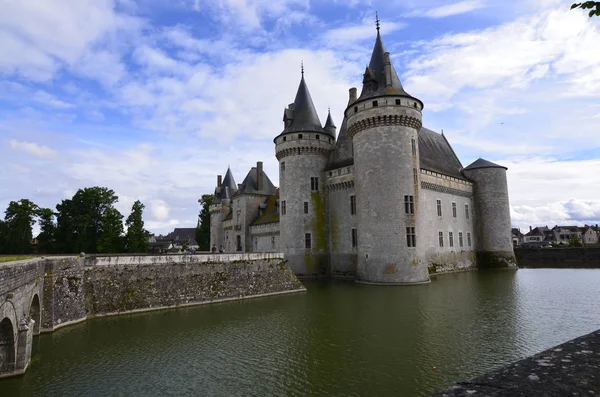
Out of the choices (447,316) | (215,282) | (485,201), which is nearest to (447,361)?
(447,316)

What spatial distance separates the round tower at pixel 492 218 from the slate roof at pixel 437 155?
8.18 feet

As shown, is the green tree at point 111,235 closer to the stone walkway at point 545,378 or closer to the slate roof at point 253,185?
the slate roof at point 253,185

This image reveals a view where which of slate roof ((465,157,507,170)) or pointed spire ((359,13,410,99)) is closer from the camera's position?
pointed spire ((359,13,410,99))

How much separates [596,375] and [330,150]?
28874 millimetres

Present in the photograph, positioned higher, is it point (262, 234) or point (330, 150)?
point (330, 150)

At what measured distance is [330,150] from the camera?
103 ft

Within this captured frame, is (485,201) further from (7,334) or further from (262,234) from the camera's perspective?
(7,334)

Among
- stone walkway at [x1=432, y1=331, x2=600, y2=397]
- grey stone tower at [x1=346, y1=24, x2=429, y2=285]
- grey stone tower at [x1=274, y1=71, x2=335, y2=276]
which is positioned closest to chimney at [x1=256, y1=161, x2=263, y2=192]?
grey stone tower at [x1=274, y1=71, x2=335, y2=276]

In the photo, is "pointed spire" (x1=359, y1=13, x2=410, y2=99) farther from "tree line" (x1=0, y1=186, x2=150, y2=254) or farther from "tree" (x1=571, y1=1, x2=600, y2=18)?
"tree line" (x1=0, y1=186, x2=150, y2=254)

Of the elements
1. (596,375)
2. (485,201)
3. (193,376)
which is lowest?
(193,376)

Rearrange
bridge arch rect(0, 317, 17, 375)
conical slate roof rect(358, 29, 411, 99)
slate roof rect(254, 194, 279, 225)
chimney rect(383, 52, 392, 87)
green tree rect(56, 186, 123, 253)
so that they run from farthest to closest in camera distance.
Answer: green tree rect(56, 186, 123, 253) → slate roof rect(254, 194, 279, 225) → chimney rect(383, 52, 392, 87) → conical slate roof rect(358, 29, 411, 99) → bridge arch rect(0, 317, 17, 375)

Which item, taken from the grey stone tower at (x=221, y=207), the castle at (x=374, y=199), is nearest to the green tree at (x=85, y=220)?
the grey stone tower at (x=221, y=207)

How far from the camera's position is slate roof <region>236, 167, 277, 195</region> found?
38.3 metres

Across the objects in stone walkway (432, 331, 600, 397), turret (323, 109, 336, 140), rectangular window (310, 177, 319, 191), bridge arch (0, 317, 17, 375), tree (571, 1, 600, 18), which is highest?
turret (323, 109, 336, 140)
